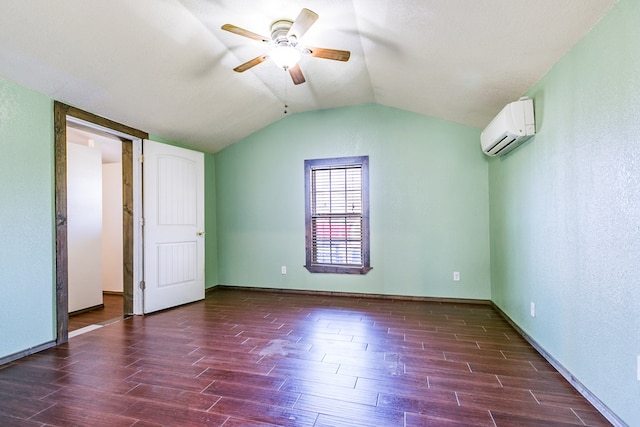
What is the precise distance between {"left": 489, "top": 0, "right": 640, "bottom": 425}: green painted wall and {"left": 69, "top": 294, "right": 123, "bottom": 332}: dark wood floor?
14.6 ft

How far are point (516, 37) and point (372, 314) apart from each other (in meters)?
2.95

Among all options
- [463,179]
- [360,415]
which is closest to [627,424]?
[360,415]

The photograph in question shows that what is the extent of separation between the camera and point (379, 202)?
4449 millimetres

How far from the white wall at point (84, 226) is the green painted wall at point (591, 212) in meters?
5.05

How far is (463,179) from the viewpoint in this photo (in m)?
4.16

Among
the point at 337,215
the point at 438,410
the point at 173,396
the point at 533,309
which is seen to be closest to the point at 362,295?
the point at 337,215

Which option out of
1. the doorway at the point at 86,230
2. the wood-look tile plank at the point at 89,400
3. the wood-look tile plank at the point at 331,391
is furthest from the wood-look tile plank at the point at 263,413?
the doorway at the point at 86,230

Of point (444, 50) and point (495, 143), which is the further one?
point (495, 143)

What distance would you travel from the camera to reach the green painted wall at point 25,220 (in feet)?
8.05

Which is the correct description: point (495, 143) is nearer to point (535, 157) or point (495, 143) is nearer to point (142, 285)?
point (535, 157)

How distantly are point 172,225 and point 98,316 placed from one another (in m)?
1.38

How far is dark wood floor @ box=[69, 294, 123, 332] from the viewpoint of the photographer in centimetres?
350

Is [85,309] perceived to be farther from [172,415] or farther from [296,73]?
[296,73]

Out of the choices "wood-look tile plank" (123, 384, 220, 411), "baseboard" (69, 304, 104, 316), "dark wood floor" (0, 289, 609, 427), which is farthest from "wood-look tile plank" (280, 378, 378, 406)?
"baseboard" (69, 304, 104, 316)
